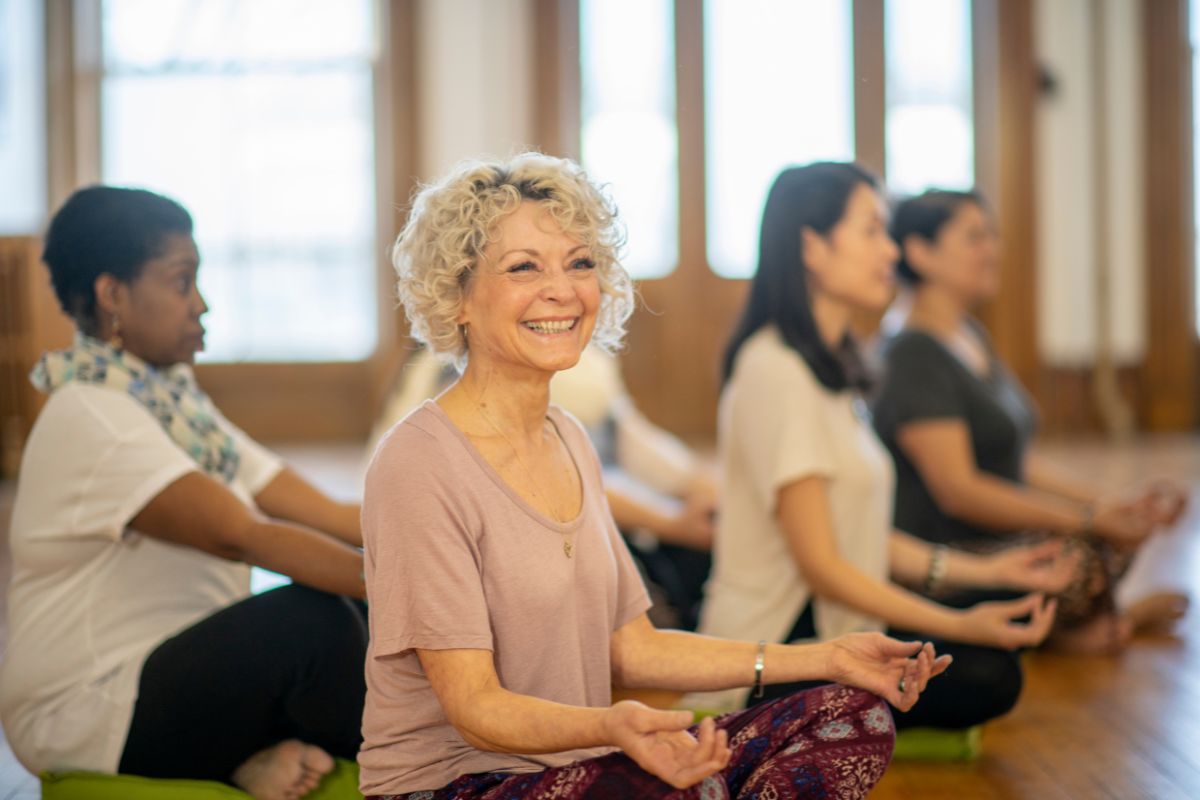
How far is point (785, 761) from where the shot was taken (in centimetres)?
135

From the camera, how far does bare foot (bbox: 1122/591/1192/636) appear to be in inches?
117

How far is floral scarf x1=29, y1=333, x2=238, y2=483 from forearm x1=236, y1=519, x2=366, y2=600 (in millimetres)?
206

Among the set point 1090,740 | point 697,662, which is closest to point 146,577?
point 697,662

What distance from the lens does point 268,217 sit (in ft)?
24.4

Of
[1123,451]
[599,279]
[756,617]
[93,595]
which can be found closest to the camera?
[599,279]

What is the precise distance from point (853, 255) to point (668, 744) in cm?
127

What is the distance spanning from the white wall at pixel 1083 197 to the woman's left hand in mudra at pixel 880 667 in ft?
20.3

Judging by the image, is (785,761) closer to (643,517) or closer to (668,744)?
(668,744)

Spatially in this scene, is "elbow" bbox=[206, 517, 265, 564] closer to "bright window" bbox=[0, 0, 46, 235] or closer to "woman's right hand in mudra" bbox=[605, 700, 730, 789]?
"woman's right hand in mudra" bbox=[605, 700, 730, 789]

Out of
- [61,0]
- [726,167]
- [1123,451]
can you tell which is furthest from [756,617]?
[61,0]

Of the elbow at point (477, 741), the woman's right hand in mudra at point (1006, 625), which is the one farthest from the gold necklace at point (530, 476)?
the woman's right hand in mudra at point (1006, 625)

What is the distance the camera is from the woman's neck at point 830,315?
225 centimetres

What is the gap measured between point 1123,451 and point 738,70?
279 cm

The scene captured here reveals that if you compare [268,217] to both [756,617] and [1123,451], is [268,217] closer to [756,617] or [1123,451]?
[1123,451]
